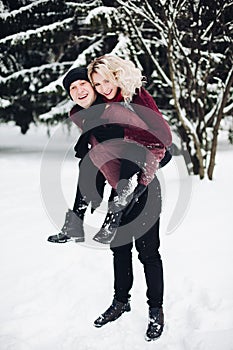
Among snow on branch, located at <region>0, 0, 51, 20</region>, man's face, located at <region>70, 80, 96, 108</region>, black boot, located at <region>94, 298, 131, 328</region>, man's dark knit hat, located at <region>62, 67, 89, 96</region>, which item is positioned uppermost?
snow on branch, located at <region>0, 0, 51, 20</region>

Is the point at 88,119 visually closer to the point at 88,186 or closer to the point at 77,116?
the point at 77,116

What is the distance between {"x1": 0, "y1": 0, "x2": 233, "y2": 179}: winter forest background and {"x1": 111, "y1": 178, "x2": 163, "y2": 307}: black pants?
13.5ft

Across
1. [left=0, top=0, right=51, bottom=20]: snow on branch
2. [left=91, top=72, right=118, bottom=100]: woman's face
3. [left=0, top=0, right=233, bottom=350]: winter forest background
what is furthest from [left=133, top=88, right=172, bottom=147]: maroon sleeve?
[left=0, top=0, right=51, bottom=20]: snow on branch

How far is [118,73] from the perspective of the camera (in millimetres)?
2131

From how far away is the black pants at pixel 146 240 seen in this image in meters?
2.29

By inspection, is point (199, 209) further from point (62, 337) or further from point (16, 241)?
point (62, 337)

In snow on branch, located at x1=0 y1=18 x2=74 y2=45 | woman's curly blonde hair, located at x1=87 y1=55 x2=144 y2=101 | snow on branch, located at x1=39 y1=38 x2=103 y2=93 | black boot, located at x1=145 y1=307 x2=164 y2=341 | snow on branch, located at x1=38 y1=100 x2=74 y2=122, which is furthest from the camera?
snow on branch, located at x1=38 y1=100 x2=74 y2=122

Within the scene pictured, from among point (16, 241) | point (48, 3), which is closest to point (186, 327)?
point (16, 241)

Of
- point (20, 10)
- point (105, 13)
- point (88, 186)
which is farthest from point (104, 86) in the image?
point (20, 10)

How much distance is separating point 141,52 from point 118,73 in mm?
6523

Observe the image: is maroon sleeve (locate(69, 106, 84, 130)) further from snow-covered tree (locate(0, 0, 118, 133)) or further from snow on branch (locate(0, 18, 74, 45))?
snow on branch (locate(0, 18, 74, 45))

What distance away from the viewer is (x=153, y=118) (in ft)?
7.11

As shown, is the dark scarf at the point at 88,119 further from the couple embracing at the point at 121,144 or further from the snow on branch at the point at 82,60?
the snow on branch at the point at 82,60

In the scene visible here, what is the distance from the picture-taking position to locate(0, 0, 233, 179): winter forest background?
20.5 ft
